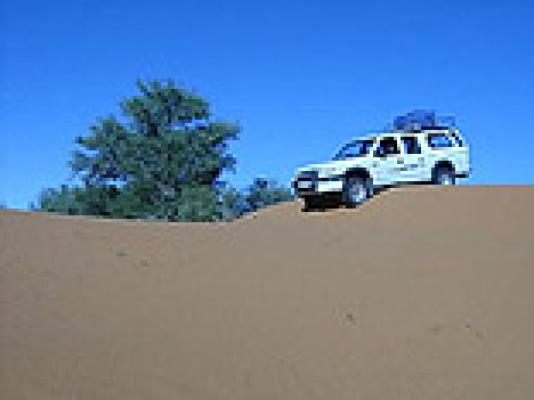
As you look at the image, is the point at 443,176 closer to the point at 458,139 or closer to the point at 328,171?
the point at 458,139

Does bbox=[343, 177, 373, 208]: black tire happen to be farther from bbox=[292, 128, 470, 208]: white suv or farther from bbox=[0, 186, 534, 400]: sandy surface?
bbox=[0, 186, 534, 400]: sandy surface

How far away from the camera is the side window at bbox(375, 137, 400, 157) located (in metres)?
17.8

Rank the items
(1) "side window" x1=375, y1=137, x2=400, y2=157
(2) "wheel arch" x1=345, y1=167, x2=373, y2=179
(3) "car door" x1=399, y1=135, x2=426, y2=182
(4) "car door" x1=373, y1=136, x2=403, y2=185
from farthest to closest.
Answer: (3) "car door" x1=399, y1=135, x2=426, y2=182
(1) "side window" x1=375, y1=137, x2=400, y2=157
(4) "car door" x1=373, y1=136, x2=403, y2=185
(2) "wheel arch" x1=345, y1=167, x2=373, y2=179

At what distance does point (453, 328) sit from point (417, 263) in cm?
233

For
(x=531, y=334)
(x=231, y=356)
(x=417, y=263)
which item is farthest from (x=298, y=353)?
(x=417, y=263)

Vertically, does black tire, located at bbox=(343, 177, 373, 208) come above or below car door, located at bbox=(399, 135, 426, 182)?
below

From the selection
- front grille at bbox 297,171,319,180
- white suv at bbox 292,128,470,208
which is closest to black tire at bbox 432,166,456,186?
white suv at bbox 292,128,470,208

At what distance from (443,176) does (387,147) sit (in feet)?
5.66

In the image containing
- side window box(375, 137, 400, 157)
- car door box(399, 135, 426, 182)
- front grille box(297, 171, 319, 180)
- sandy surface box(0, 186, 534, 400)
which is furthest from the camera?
car door box(399, 135, 426, 182)

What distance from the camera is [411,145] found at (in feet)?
60.2

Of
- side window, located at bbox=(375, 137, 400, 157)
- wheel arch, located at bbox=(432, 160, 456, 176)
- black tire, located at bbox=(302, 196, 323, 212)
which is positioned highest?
side window, located at bbox=(375, 137, 400, 157)

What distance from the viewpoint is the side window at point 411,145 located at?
18250 mm

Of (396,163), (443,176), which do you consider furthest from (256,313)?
(443,176)

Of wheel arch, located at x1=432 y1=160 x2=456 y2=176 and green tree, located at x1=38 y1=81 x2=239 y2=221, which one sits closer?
wheel arch, located at x1=432 y1=160 x2=456 y2=176
